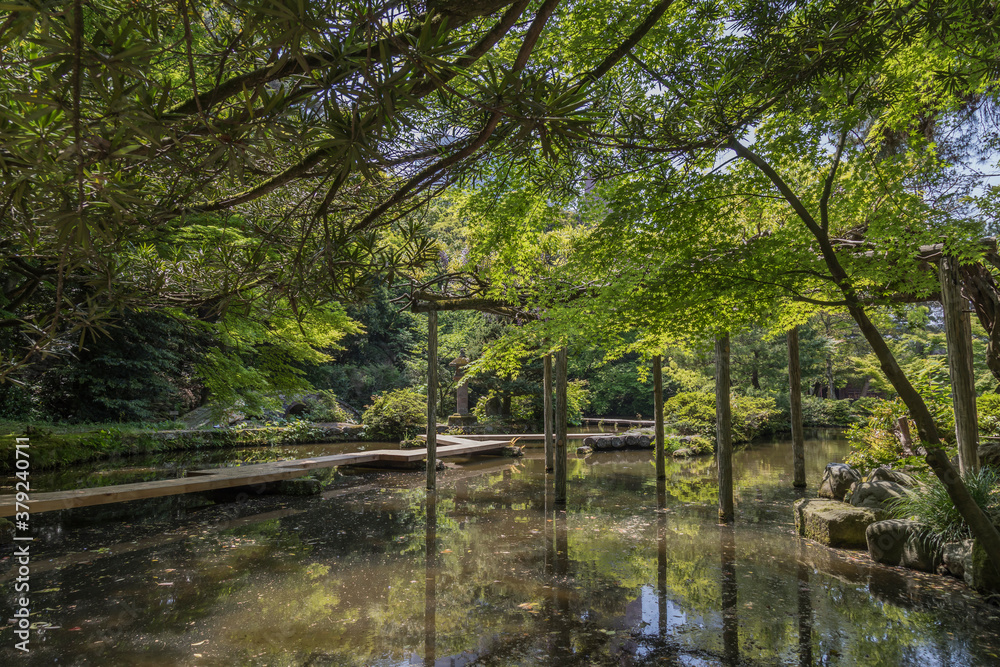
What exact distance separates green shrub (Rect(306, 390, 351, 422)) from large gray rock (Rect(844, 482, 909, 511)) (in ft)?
62.4

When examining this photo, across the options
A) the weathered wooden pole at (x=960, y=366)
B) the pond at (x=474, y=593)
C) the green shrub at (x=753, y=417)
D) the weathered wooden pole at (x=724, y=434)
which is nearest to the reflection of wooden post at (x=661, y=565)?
the pond at (x=474, y=593)

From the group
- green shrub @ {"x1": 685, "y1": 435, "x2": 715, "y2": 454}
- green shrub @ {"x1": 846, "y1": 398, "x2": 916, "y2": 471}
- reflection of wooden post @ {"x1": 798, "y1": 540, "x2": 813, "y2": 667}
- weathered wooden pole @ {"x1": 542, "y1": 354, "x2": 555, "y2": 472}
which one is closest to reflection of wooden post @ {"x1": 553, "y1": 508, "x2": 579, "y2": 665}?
reflection of wooden post @ {"x1": 798, "y1": 540, "x2": 813, "y2": 667}

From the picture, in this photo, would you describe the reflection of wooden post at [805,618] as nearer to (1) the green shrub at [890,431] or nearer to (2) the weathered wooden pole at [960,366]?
(2) the weathered wooden pole at [960,366]

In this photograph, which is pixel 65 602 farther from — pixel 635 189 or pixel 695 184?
pixel 695 184

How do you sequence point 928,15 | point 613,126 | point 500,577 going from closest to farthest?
point 928,15 < point 613,126 < point 500,577

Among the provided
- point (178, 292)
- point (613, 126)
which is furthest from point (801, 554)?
point (178, 292)

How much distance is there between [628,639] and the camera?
4027 millimetres

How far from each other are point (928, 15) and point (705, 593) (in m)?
4.78

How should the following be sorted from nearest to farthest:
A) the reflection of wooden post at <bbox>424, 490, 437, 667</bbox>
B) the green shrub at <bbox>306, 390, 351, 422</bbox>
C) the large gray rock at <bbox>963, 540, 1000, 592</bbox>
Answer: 1. the reflection of wooden post at <bbox>424, 490, 437, 667</bbox>
2. the large gray rock at <bbox>963, 540, 1000, 592</bbox>
3. the green shrub at <bbox>306, 390, 351, 422</bbox>

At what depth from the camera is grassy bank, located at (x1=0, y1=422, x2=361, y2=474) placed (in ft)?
34.2

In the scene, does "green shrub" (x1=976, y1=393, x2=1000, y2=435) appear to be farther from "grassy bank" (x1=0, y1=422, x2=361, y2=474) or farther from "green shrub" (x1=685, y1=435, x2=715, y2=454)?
"grassy bank" (x1=0, y1=422, x2=361, y2=474)

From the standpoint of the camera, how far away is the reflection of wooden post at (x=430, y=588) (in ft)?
12.7

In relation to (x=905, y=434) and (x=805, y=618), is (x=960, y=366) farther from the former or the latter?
(x=805, y=618)

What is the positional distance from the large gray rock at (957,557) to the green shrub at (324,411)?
66.2 ft
